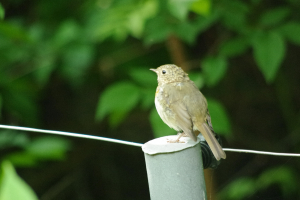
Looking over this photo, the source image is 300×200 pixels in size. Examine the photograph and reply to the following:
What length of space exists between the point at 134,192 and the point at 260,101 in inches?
78.4

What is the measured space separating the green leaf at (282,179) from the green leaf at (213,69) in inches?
58.0

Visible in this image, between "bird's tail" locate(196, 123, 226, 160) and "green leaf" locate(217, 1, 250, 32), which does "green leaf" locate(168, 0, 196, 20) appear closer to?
"bird's tail" locate(196, 123, 226, 160)

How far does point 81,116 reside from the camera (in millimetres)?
4914

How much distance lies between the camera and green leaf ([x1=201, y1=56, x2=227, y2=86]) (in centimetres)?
269

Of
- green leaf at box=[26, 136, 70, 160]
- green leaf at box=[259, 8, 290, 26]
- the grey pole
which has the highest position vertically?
green leaf at box=[259, 8, 290, 26]

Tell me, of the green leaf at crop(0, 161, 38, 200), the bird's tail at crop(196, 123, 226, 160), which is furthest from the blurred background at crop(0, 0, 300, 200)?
the bird's tail at crop(196, 123, 226, 160)

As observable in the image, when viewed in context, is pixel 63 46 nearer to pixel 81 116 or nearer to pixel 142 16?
pixel 142 16

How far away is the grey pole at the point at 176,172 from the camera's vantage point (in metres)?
1.27

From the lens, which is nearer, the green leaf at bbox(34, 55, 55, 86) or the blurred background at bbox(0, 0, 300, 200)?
the blurred background at bbox(0, 0, 300, 200)

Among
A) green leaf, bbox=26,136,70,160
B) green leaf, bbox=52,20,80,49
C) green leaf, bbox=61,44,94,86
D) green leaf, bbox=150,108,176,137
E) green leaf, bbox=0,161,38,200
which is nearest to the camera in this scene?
green leaf, bbox=0,161,38,200

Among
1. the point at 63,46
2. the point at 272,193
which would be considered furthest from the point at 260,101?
the point at 63,46

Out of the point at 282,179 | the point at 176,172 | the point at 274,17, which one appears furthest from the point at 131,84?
the point at 282,179

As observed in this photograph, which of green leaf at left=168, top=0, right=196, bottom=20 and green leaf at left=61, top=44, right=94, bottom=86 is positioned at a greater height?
green leaf at left=61, top=44, right=94, bottom=86

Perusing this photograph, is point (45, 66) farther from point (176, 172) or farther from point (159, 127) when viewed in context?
point (176, 172)
